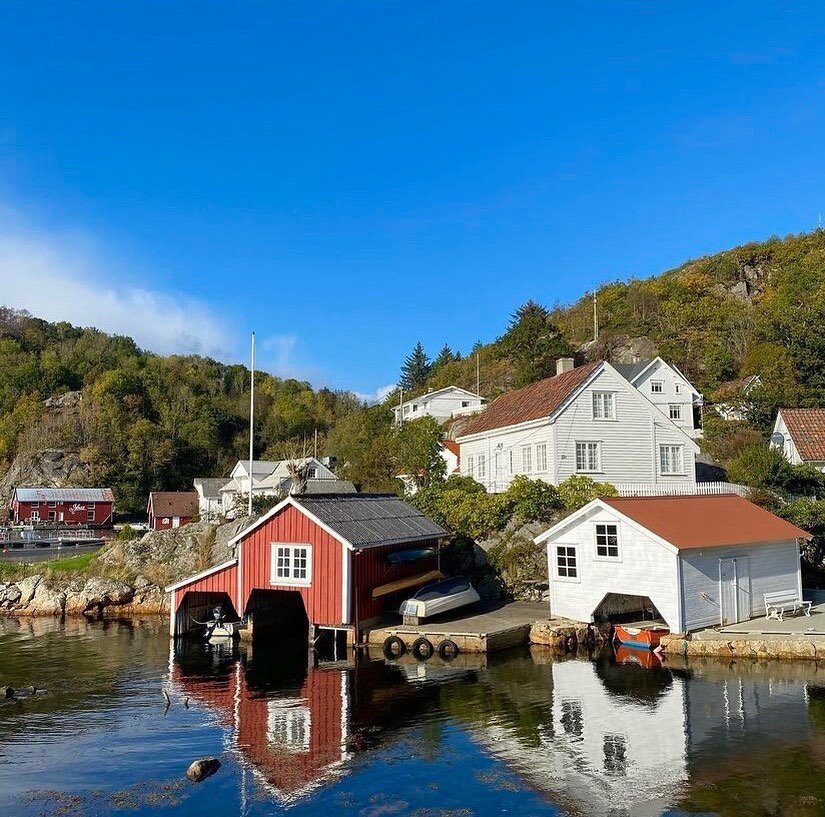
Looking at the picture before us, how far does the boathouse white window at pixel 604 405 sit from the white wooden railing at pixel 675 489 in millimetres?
3766

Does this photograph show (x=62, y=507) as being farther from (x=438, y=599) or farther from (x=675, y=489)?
(x=675, y=489)

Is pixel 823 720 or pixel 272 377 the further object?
pixel 272 377

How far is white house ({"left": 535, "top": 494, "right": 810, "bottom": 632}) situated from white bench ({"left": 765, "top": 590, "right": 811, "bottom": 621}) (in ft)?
0.65

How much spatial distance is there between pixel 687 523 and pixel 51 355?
11748 centimetres

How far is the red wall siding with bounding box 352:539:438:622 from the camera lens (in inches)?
1073

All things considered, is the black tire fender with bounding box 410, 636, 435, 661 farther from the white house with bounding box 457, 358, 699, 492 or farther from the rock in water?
the white house with bounding box 457, 358, 699, 492

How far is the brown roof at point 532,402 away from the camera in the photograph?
3884 centimetres

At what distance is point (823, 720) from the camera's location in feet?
56.3

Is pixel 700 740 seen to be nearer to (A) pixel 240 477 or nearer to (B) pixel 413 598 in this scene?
(B) pixel 413 598

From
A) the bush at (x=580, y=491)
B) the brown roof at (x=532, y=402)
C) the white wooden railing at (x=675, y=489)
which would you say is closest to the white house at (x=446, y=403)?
the brown roof at (x=532, y=402)

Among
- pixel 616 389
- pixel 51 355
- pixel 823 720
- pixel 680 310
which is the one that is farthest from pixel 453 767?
pixel 51 355

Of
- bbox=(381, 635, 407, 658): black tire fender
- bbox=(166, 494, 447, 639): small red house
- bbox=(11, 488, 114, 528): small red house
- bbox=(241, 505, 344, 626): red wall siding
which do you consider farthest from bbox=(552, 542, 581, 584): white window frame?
bbox=(11, 488, 114, 528): small red house

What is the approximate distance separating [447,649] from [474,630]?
4.40ft

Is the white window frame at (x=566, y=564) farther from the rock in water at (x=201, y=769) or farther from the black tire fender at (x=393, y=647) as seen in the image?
the rock in water at (x=201, y=769)
